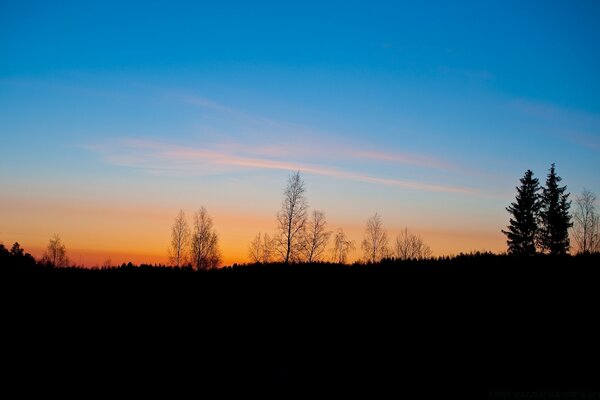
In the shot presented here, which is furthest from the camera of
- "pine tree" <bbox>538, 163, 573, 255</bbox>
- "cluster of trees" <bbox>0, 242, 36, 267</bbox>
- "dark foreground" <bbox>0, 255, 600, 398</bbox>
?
"pine tree" <bbox>538, 163, 573, 255</bbox>

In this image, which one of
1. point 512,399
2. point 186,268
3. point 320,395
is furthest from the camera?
point 186,268

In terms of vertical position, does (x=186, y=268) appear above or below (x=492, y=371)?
above

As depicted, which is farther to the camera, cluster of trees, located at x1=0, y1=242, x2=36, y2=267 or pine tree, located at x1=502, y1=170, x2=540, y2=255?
pine tree, located at x1=502, y1=170, x2=540, y2=255

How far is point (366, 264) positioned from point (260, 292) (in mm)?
3086

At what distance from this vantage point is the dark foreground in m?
8.78

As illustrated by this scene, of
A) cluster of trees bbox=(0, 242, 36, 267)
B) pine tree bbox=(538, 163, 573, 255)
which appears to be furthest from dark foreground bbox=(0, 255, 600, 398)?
pine tree bbox=(538, 163, 573, 255)

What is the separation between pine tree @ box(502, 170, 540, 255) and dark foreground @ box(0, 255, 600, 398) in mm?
42269

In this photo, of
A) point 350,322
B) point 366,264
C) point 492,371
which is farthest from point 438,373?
point 366,264

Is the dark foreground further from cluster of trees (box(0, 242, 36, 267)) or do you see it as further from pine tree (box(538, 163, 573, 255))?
pine tree (box(538, 163, 573, 255))

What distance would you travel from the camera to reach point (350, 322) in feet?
35.1

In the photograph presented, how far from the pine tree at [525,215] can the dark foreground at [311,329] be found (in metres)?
42.3

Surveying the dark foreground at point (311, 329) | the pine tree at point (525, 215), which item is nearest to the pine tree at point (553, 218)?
the pine tree at point (525, 215)

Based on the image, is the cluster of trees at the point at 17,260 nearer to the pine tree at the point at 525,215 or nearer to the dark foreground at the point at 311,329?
the dark foreground at the point at 311,329

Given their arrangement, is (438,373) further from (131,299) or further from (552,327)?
(131,299)
